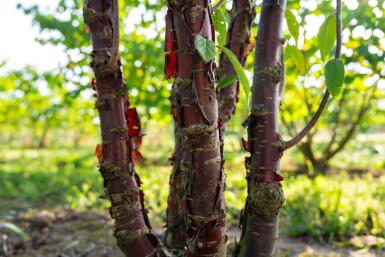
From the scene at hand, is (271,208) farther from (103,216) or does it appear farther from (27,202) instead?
(27,202)

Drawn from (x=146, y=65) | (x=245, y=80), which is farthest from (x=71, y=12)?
(x=245, y=80)

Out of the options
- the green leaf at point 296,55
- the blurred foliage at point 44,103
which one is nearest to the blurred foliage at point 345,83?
the green leaf at point 296,55

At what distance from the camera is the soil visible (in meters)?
2.38

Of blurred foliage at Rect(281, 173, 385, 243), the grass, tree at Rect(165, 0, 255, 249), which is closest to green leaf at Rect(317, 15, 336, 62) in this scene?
tree at Rect(165, 0, 255, 249)

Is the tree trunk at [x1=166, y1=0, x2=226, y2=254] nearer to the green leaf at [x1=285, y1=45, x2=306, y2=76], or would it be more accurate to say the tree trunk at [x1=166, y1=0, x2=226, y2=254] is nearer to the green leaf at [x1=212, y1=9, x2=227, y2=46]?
the green leaf at [x1=212, y1=9, x2=227, y2=46]

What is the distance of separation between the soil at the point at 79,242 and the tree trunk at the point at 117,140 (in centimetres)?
83

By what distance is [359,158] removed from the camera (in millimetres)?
9008

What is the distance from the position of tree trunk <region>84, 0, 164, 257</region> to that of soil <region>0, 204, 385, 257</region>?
0.83m

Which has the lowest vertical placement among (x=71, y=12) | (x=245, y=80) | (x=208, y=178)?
(x=208, y=178)

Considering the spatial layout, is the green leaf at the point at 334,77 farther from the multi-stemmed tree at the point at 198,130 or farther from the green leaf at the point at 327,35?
the green leaf at the point at 327,35

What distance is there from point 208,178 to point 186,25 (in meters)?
0.43

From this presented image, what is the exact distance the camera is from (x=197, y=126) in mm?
1026

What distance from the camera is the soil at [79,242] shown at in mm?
2379

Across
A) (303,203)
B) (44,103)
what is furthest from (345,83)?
(44,103)
